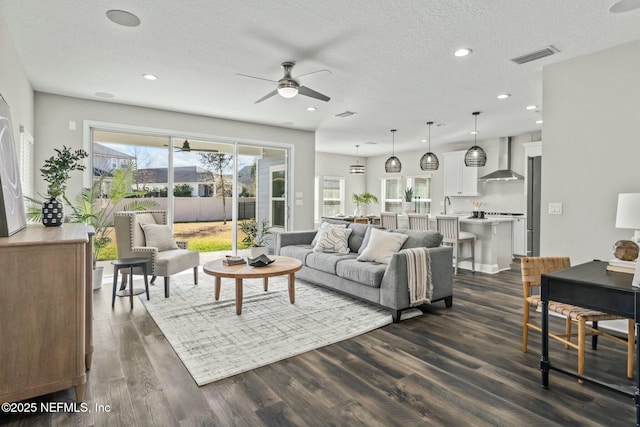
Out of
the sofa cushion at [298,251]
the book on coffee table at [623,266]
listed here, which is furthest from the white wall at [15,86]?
the book on coffee table at [623,266]

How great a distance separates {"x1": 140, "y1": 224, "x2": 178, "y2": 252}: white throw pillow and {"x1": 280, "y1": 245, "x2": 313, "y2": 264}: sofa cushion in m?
1.56

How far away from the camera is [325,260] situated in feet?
14.4

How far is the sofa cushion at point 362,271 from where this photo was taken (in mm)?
3676

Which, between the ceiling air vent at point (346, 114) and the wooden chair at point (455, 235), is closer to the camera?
the wooden chair at point (455, 235)

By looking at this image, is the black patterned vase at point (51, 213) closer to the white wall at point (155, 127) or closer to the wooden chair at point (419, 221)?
the white wall at point (155, 127)

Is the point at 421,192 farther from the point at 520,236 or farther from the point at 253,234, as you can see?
the point at 253,234

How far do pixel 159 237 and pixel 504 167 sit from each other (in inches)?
285

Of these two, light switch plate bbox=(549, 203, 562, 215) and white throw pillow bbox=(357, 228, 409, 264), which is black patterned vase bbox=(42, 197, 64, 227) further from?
light switch plate bbox=(549, 203, 562, 215)

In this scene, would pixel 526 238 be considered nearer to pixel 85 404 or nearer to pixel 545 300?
pixel 545 300

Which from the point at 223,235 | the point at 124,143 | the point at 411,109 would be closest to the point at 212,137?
the point at 124,143

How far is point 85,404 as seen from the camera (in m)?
2.08

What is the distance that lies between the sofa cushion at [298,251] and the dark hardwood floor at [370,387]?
6.16 ft

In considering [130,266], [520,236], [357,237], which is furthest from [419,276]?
[520,236]

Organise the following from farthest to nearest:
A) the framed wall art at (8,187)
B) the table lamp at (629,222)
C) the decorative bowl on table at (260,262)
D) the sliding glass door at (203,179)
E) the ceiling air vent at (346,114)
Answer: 1. the ceiling air vent at (346,114)
2. the sliding glass door at (203,179)
3. the decorative bowl on table at (260,262)
4. the table lamp at (629,222)
5. the framed wall art at (8,187)
